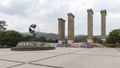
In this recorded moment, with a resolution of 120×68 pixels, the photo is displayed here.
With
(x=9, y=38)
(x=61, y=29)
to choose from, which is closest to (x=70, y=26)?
(x=61, y=29)

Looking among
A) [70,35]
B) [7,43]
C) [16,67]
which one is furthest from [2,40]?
[16,67]

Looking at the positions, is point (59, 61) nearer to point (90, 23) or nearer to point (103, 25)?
point (90, 23)

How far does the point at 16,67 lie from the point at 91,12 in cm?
4393

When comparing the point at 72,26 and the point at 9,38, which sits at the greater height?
the point at 72,26

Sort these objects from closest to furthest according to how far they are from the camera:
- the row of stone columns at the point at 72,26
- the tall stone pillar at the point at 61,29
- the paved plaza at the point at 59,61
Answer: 1. the paved plaza at the point at 59,61
2. the row of stone columns at the point at 72,26
3. the tall stone pillar at the point at 61,29

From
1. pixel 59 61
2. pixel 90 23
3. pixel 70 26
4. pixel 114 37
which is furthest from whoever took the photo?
pixel 70 26

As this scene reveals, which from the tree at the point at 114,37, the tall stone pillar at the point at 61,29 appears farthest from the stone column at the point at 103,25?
the tall stone pillar at the point at 61,29

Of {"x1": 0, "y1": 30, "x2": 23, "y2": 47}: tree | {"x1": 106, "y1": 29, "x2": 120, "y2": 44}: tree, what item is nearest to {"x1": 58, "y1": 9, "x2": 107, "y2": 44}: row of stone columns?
{"x1": 106, "y1": 29, "x2": 120, "y2": 44}: tree

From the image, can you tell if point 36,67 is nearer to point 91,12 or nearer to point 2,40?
point 2,40

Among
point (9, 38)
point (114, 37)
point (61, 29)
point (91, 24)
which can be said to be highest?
point (91, 24)

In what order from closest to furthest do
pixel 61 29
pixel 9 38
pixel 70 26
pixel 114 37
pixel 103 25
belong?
pixel 9 38 < pixel 114 37 < pixel 103 25 < pixel 70 26 < pixel 61 29

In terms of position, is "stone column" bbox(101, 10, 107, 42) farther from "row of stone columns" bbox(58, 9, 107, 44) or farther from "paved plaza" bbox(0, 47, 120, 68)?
"paved plaza" bbox(0, 47, 120, 68)

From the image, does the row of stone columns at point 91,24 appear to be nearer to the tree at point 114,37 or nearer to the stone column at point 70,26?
the tree at point 114,37

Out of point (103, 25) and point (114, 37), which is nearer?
point (114, 37)
